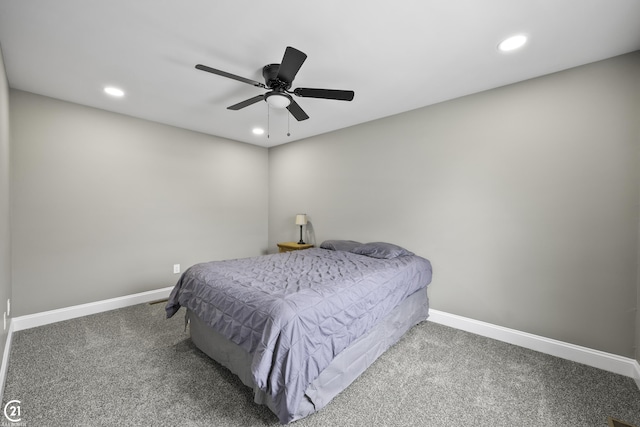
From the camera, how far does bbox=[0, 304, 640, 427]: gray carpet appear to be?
166 cm

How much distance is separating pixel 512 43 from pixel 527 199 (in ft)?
4.46

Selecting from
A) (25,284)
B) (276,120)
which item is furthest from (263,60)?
(25,284)

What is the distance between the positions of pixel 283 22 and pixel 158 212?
10.3 feet

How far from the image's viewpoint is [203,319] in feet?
6.97

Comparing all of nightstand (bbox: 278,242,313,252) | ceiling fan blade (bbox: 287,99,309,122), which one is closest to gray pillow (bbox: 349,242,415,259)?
nightstand (bbox: 278,242,313,252)

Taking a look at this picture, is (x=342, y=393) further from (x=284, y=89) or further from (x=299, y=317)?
(x=284, y=89)

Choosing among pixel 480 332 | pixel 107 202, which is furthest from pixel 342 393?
pixel 107 202

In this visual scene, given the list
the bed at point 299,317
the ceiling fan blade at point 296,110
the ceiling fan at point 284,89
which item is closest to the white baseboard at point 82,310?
the bed at point 299,317

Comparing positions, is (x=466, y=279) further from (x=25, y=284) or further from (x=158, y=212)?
(x=25, y=284)

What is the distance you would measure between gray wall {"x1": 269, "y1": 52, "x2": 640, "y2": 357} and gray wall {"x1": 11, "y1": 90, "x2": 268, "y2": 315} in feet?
8.33

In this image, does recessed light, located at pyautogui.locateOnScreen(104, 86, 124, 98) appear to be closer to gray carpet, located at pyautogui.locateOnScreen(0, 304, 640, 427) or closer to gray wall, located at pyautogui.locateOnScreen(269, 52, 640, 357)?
gray carpet, located at pyautogui.locateOnScreen(0, 304, 640, 427)

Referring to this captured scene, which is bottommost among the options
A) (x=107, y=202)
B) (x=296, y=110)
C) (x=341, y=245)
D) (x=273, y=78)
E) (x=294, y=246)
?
(x=294, y=246)

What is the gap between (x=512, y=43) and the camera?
6.55ft

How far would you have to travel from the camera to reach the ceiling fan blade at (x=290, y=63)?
5.56 feet
